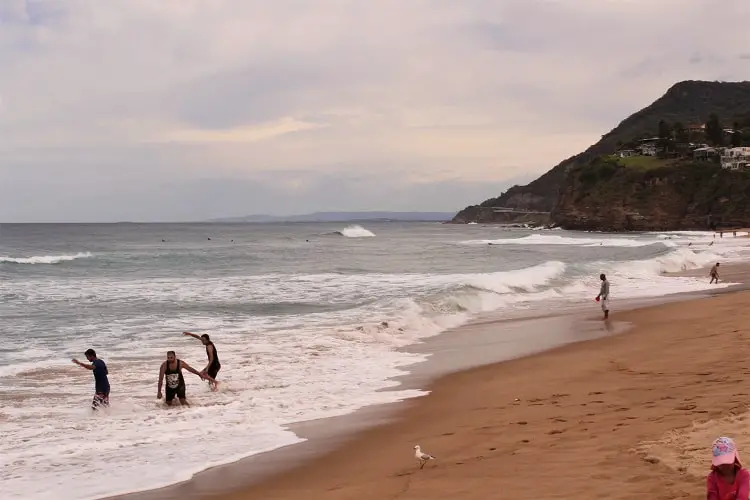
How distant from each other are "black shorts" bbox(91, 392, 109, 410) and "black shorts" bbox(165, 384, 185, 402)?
91 centimetres

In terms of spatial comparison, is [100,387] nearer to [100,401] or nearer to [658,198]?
[100,401]

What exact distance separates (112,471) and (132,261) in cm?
4707

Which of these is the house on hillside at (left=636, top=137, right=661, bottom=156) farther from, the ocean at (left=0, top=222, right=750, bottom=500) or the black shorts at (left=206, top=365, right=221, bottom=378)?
the black shorts at (left=206, top=365, right=221, bottom=378)

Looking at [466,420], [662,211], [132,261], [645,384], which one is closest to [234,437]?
[466,420]

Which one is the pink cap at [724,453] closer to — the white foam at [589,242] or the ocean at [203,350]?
the ocean at [203,350]

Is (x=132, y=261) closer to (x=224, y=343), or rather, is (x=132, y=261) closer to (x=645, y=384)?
(x=224, y=343)

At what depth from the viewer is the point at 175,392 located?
11.2 metres

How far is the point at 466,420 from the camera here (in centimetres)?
939

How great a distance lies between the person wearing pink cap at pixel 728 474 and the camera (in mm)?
4613

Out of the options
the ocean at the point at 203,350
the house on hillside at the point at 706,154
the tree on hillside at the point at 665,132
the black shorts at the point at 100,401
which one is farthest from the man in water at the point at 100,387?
the tree on hillside at the point at 665,132

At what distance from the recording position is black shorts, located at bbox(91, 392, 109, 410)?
10797mm

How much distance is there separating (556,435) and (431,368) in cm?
608

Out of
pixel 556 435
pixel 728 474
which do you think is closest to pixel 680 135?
pixel 556 435

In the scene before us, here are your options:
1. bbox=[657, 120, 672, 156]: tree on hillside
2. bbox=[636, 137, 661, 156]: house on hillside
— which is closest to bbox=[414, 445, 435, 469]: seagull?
bbox=[657, 120, 672, 156]: tree on hillside
